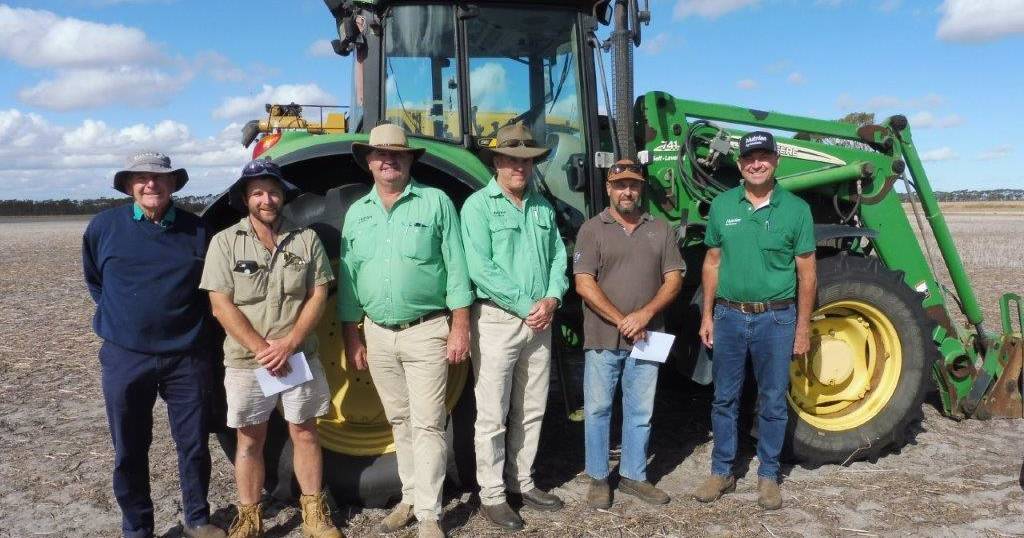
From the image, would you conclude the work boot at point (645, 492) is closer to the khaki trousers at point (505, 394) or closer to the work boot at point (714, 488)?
the work boot at point (714, 488)

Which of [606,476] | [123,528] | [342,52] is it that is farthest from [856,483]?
[342,52]

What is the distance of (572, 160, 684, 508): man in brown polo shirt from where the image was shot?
3715 mm

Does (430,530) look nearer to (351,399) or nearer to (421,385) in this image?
(421,385)

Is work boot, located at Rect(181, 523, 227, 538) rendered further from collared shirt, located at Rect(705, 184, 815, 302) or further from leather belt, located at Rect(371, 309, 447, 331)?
collared shirt, located at Rect(705, 184, 815, 302)

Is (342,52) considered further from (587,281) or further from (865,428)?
(865,428)

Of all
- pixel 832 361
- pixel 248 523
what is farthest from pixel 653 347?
pixel 248 523

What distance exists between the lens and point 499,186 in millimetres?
3588

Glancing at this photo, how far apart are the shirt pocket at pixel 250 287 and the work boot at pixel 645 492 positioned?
1967 mm

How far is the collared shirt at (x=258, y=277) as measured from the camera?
325 cm

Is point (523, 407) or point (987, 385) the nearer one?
point (523, 407)

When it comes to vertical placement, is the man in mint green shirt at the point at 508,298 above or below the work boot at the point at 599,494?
above

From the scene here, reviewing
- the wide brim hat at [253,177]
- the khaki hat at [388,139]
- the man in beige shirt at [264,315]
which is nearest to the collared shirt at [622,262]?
the khaki hat at [388,139]

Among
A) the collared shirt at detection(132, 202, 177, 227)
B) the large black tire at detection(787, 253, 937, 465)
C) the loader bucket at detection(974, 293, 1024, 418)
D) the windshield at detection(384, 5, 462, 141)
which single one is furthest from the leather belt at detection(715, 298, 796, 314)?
the collared shirt at detection(132, 202, 177, 227)

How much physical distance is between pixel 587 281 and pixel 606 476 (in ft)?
3.19
